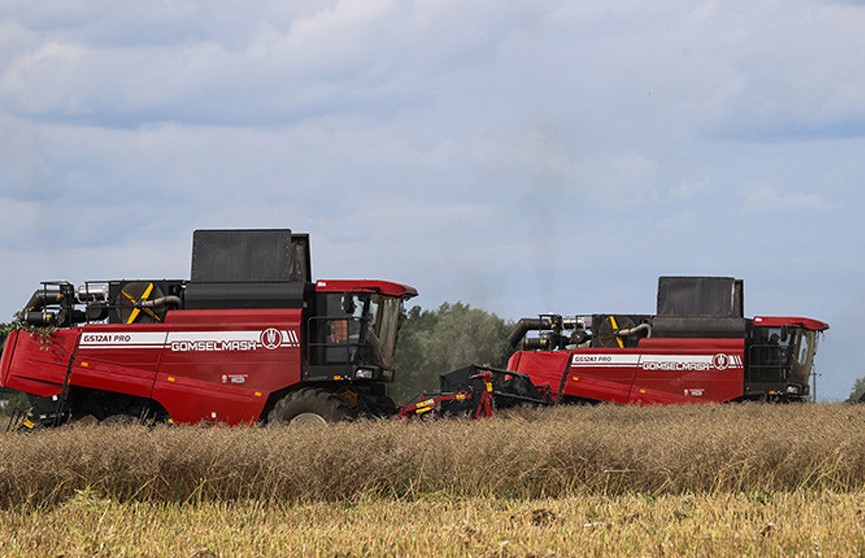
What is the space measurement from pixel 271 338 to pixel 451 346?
122ft

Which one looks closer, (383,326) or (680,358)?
(383,326)

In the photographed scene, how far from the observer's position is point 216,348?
1817 centimetres

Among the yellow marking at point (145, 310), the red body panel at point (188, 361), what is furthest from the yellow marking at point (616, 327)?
the yellow marking at point (145, 310)

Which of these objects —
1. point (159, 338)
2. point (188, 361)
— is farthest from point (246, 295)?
point (159, 338)

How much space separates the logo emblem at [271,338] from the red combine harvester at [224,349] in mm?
14

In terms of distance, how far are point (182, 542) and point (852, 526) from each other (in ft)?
13.0

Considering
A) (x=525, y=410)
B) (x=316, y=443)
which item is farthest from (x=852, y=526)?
(x=525, y=410)

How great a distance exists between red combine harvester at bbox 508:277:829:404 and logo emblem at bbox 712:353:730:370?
0.02 m

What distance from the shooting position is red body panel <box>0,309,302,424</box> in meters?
18.0

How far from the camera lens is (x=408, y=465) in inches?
426

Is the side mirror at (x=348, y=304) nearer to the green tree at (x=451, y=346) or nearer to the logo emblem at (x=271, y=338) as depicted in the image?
the logo emblem at (x=271, y=338)

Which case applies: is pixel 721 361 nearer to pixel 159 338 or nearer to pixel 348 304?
pixel 348 304

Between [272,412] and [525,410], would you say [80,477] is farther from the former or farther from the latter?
[525,410]

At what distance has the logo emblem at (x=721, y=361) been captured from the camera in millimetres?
25469
